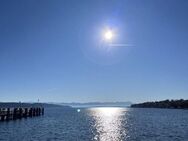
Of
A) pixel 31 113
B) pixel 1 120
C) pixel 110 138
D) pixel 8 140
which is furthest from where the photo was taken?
pixel 31 113

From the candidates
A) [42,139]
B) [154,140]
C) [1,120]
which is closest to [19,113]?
[1,120]

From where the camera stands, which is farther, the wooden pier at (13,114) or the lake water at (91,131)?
the wooden pier at (13,114)

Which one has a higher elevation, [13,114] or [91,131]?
[13,114]

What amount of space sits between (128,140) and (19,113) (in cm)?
5707

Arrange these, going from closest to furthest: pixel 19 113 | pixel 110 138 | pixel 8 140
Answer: pixel 8 140 < pixel 110 138 < pixel 19 113

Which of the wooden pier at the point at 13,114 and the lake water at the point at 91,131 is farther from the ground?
the wooden pier at the point at 13,114

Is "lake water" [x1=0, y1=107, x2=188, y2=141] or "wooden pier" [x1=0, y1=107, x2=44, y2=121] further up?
"wooden pier" [x1=0, y1=107, x2=44, y2=121]

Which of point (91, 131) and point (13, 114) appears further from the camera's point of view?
point (13, 114)

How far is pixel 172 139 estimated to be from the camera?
166 ft

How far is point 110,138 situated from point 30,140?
518 inches

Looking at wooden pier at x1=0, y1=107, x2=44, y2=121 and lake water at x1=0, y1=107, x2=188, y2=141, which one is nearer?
lake water at x1=0, y1=107, x2=188, y2=141

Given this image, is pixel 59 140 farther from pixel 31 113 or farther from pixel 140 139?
pixel 31 113

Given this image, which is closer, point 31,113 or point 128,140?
point 128,140

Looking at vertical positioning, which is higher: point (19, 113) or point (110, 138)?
point (19, 113)
